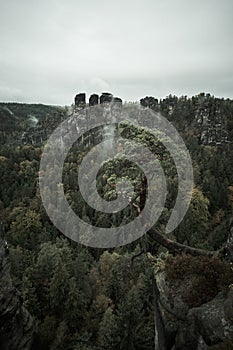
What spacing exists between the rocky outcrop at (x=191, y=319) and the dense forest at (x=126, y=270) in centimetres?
4

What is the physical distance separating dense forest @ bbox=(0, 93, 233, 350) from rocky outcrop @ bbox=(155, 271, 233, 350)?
37 mm

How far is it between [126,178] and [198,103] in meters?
104

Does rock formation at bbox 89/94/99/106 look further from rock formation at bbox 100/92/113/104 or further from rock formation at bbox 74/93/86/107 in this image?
rock formation at bbox 74/93/86/107

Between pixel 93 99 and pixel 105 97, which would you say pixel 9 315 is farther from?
pixel 93 99

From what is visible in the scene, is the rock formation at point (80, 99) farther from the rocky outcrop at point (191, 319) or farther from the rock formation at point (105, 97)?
the rocky outcrop at point (191, 319)

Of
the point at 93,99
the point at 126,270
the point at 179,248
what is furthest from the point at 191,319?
the point at 93,99

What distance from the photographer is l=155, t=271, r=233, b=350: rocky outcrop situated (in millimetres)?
8844

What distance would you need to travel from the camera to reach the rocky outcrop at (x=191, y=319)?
8844mm

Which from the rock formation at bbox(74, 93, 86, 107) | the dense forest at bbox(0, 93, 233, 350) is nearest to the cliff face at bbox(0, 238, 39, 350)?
the dense forest at bbox(0, 93, 233, 350)

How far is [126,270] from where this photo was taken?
105ft

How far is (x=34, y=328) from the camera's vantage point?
20422 millimetres

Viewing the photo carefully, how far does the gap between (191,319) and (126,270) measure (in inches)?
909

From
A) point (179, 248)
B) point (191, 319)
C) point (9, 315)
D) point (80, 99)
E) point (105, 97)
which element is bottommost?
point (9, 315)

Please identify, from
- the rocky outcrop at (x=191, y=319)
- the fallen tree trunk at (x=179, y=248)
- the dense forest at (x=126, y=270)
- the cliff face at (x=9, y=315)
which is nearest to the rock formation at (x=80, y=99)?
the dense forest at (x=126, y=270)
